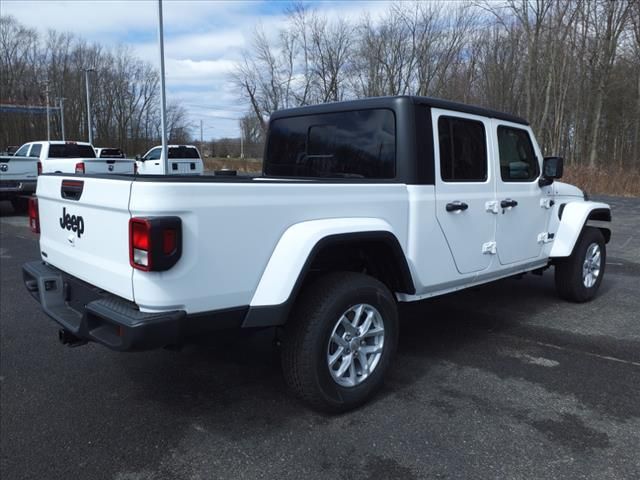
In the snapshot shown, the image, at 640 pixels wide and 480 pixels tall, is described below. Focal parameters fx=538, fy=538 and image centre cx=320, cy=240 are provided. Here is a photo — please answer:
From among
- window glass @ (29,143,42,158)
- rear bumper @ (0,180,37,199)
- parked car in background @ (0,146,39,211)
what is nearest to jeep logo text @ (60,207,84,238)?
parked car in background @ (0,146,39,211)

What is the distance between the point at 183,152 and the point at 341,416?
22.6m

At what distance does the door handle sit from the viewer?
3843 mm

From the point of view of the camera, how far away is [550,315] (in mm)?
5430

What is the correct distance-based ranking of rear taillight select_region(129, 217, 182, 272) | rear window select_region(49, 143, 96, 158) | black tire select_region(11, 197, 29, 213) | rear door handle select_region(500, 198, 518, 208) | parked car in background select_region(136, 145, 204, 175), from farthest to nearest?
parked car in background select_region(136, 145, 204, 175), rear window select_region(49, 143, 96, 158), black tire select_region(11, 197, 29, 213), rear door handle select_region(500, 198, 518, 208), rear taillight select_region(129, 217, 182, 272)

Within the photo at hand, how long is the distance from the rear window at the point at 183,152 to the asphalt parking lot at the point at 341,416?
19726 millimetres

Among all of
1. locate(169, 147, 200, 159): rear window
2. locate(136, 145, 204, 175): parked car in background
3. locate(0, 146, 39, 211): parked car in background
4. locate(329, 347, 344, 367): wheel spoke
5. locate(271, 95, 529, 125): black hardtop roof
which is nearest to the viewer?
locate(329, 347, 344, 367): wheel spoke

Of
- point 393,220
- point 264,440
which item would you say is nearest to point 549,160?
point 393,220

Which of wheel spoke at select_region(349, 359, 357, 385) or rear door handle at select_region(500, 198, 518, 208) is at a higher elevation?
rear door handle at select_region(500, 198, 518, 208)

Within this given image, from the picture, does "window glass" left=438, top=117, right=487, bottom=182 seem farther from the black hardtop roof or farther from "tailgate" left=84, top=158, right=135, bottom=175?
"tailgate" left=84, top=158, right=135, bottom=175

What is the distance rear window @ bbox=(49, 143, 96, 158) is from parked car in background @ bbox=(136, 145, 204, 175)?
479 centimetres

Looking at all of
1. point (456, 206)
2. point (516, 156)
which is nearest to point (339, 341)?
point (456, 206)

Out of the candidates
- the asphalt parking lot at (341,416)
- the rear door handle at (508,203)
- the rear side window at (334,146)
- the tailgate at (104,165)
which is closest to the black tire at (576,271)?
the asphalt parking lot at (341,416)

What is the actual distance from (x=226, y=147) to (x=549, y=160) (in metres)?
76.6

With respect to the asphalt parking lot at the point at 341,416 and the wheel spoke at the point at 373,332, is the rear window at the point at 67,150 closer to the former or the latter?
the asphalt parking lot at the point at 341,416
